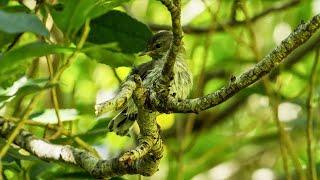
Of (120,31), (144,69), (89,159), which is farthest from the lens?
(144,69)

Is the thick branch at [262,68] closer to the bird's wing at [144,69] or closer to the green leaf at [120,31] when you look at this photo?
the green leaf at [120,31]

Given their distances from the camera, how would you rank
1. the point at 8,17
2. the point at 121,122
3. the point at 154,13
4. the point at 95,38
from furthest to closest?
the point at 154,13
the point at 121,122
the point at 95,38
the point at 8,17

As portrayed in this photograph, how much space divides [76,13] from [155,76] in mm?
1261

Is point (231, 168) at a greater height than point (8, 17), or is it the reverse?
point (8, 17)

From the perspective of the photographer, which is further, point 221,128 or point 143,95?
point 221,128

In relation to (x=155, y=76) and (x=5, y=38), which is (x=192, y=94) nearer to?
(x=155, y=76)

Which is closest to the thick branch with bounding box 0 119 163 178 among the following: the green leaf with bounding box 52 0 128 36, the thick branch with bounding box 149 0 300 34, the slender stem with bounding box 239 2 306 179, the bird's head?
the green leaf with bounding box 52 0 128 36

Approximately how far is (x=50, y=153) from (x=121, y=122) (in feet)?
2.61

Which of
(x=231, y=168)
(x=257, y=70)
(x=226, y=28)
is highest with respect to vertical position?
(x=226, y=28)

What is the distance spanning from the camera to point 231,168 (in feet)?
15.3

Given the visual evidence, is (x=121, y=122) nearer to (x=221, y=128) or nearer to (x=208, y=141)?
(x=208, y=141)

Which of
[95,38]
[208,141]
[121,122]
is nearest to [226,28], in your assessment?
[208,141]

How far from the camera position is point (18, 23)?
1892mm

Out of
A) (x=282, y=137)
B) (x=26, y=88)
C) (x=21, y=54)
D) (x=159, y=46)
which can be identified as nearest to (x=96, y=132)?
(x=26, y=88)
